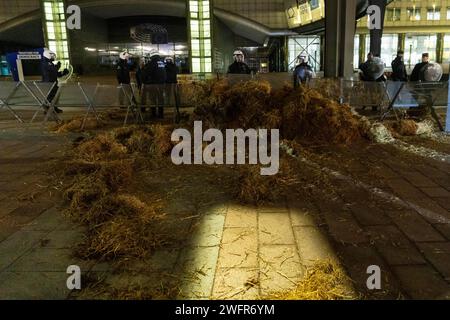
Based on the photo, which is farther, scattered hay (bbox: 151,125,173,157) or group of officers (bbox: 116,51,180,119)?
group of officers (bbox: 116,51,180,119)

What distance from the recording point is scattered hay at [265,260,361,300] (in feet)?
9.25

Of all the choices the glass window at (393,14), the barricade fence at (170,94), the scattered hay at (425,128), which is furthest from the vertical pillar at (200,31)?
the scattered hay at (425,128)

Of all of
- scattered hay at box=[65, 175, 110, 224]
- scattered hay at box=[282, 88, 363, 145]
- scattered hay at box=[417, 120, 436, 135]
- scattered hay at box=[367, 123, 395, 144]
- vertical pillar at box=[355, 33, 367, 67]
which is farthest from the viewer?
vertical pillar at box=[355, 33, 367, 67]

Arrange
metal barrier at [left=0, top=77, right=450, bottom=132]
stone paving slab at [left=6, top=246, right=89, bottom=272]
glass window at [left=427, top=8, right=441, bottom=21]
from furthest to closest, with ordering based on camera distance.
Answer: glass window at [left=427, top=8, right=441, bottom=21]
metal barrier at [left=0, top=77, right=450, bottom=132]
stone paving slab at [left=6, top=246, right=89, bottom=272]

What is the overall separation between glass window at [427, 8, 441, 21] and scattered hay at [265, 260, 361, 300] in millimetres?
30637

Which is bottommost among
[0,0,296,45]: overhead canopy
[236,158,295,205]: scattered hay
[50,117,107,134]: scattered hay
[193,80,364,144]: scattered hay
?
[236,158,295,205]: scattered hay

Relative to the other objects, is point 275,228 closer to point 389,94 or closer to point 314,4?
point 389,94

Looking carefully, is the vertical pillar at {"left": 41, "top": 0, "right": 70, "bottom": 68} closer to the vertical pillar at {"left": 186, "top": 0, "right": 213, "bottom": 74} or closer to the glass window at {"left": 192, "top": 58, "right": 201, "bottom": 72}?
the vertical pillar at {"left": 186, "top": 0, "right": 213, "bottom": 74}

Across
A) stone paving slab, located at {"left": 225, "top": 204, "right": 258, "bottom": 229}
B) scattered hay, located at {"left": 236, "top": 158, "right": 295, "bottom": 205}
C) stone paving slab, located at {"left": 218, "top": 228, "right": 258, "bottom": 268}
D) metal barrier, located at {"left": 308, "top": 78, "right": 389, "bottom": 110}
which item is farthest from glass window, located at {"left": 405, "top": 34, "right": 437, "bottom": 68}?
stone paving slab, located at {"left": 218, "top": 228, "right": 258, "bottom": 268}

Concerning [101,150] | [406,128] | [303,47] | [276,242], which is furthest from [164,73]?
[303,47]

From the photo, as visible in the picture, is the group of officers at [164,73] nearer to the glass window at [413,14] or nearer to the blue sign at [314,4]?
the blue sign at [314,4]

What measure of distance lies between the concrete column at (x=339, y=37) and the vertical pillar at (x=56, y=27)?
2265cm

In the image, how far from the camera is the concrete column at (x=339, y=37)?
42.2 feet

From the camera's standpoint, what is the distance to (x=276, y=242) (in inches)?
147
